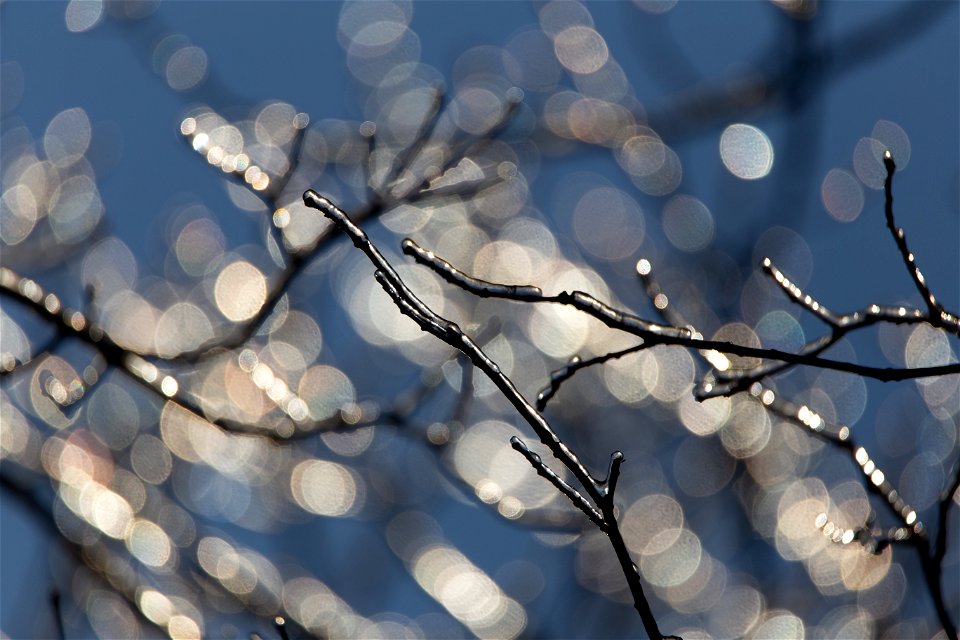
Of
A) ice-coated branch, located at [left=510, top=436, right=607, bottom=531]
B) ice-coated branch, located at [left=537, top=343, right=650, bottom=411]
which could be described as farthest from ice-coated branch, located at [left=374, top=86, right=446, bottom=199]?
ice-coated branch, located at [left=510, top=436, right=607, bottom=531]

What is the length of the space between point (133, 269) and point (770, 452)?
4022 millimetres

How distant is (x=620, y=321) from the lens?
4.70ft

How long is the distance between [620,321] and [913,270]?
0.47m

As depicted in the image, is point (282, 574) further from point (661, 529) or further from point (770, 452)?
point (770, 452)

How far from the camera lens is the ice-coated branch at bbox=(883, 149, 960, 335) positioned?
4.77ft

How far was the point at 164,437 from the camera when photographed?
564cm

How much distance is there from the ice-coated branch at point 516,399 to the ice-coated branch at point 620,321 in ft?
0.19

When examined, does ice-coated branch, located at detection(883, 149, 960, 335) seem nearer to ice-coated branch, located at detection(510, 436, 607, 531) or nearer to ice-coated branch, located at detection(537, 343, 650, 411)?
ice-coated branch, located at detection(537, 343, 650, 411)

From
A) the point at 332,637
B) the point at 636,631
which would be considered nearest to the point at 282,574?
the point at 332,637

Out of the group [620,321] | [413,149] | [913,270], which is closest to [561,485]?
[620,321]

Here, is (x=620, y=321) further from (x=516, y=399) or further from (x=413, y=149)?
(x=413, y=149)

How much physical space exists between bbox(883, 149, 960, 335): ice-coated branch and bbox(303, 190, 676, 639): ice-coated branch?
527 mm

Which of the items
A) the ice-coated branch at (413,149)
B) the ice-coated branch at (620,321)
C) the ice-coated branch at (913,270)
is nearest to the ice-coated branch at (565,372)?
the ice-coated branch at (620,321)

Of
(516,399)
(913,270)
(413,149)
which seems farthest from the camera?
(413,149)
